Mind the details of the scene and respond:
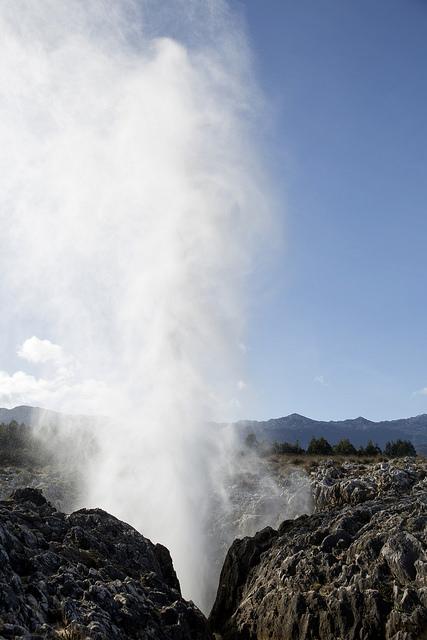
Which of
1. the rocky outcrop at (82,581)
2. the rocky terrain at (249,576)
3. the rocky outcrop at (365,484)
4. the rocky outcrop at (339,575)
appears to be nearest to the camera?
the rocky outcrop at (82,581)

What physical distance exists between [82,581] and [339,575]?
62.8 ft

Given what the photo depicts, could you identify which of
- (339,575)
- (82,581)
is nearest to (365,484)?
(339,575)

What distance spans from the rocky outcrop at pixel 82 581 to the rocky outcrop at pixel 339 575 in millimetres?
5933

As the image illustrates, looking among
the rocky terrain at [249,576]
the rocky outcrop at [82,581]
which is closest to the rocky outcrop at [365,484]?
the rocky terrain at [249,576]

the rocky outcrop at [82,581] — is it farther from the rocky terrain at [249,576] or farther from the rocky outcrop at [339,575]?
the rocky outcrop at [339,575]

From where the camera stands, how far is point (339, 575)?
3891 cm

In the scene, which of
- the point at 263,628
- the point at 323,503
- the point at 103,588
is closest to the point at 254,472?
the point at 323,503

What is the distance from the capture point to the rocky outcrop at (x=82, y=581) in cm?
2801

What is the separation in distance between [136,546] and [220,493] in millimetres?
25796

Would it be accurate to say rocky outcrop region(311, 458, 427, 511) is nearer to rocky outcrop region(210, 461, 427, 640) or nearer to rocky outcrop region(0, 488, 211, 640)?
rocky outcrop region(210, 461, 427, 640)

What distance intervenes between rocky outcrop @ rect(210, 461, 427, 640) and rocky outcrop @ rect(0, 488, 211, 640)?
5.93 metres

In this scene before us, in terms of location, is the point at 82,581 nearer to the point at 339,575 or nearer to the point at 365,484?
the point at 339,575

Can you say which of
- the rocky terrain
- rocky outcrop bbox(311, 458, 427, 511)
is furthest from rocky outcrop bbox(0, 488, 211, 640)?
rocky outcrop bbox(311, 458, 427, 511)

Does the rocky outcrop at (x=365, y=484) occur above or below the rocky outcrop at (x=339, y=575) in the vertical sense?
above
